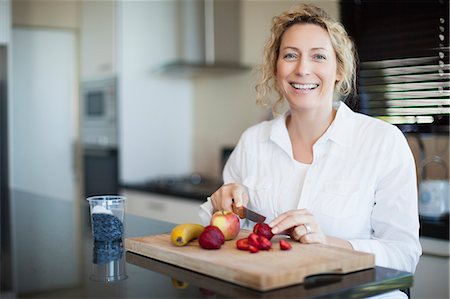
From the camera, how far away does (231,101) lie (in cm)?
418

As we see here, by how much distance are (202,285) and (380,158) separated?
2.46 feet

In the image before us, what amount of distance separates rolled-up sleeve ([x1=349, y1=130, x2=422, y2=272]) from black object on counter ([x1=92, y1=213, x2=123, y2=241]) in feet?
1.96

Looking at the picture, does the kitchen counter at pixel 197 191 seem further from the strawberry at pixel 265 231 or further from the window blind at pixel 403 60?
the strawberry at pixel 265 231

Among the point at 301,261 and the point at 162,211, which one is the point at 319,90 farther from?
the point at 162,211

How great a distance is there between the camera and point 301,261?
4.09ft

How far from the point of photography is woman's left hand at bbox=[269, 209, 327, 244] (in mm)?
1453

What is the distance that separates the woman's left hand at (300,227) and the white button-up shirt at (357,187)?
0.16m

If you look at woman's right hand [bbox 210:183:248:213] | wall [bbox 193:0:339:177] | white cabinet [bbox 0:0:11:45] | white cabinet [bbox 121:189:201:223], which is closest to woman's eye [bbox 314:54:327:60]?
woman's right hand [bbox 210:183:248:213]

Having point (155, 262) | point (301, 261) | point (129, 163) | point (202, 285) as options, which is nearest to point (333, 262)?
point (301, 261)

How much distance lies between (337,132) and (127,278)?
826 mm

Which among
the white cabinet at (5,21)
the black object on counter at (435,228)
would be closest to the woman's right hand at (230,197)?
the black object on counter at (435,228)

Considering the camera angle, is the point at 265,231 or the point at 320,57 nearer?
the point at 265,231

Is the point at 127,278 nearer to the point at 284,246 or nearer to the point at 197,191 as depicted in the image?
the point at 284,246

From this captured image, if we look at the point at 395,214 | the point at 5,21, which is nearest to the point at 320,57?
the point at 395,214
